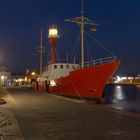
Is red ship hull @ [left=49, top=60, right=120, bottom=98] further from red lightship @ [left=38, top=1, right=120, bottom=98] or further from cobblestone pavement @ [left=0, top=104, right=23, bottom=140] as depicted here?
cobblestone pavement @ [left=0, top=104, right=23, bottom=140]

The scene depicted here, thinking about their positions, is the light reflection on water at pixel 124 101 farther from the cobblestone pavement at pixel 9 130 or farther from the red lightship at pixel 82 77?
the cobblestone pavement at pixel 9 130

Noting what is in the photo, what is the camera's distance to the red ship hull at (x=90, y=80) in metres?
27.4

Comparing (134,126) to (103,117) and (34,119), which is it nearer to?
(103,117)

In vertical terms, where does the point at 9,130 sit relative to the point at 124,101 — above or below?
above

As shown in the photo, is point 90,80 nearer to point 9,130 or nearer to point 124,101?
point 9,130

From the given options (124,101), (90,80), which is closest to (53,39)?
(124,101)

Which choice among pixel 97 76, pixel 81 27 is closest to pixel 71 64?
pixel 81 27

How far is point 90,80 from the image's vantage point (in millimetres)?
28688

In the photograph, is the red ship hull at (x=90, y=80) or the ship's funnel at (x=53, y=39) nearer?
the red ship hull at (x=90, y=80)

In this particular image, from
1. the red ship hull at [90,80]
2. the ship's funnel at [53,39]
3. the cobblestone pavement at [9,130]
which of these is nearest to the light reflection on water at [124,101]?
the red ship hull at [90,80]

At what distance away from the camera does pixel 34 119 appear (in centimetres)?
1448

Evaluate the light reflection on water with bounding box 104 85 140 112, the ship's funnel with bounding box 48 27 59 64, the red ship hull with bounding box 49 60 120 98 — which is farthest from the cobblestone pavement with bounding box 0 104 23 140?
the ship's funnel with bounding box 48 27 59 64

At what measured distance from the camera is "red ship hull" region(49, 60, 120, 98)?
27438 mm

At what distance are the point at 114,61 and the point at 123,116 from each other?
42.8ft
